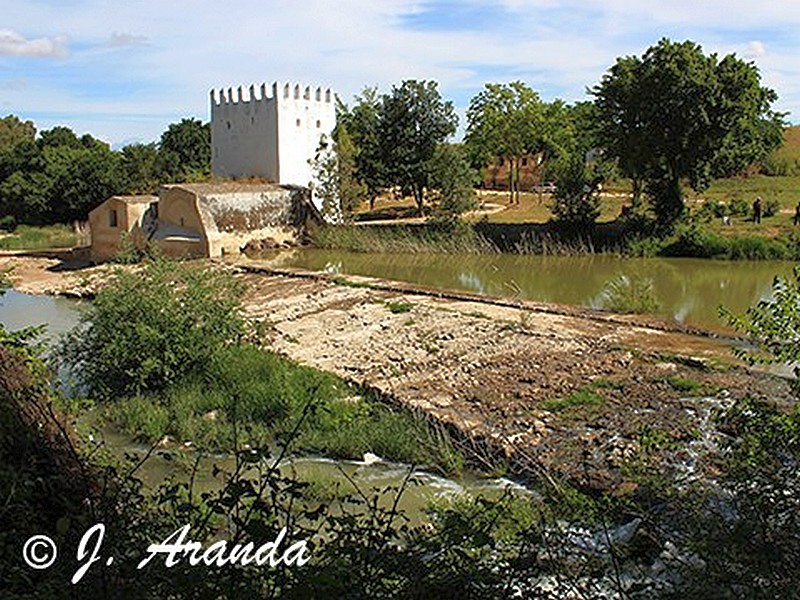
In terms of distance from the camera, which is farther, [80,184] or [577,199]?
[80,184]

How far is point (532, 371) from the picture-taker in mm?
10578

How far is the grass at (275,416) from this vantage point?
8406 millimetres

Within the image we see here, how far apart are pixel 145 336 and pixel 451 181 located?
62.7ft

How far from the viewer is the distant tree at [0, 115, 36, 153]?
48.4 metres

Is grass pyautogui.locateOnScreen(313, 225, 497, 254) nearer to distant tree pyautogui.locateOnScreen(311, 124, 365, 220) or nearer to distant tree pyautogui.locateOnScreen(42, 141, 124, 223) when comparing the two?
distant tree pyautogui.locateOnScreen(311, 124, 365, 220)

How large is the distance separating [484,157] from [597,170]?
35.0 feet

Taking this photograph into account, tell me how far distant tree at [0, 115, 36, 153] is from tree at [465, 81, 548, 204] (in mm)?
26608

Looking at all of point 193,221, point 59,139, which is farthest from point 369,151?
point 59,139

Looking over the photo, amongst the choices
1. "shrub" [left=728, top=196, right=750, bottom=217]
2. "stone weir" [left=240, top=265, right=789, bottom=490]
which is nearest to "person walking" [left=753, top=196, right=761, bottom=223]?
"shrub" [left=728, top=196, right=750, bottom=217]

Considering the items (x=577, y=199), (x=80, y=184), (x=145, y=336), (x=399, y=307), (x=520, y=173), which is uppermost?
(x=520, y=173)

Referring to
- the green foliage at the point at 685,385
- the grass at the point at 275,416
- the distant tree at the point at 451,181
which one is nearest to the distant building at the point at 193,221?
the distant tree at the point at 451,181

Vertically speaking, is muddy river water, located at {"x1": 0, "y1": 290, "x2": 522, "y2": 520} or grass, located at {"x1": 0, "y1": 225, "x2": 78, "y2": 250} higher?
grass, located at {"x1": 0, "y1": 225, "x2": 78, "y2": 250}

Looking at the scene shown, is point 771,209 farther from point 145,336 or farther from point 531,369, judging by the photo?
point 145,336

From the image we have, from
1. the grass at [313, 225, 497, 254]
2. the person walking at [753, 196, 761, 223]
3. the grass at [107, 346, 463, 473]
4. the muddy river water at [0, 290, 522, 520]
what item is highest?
the person walking at [753, 196, 761, 223]
